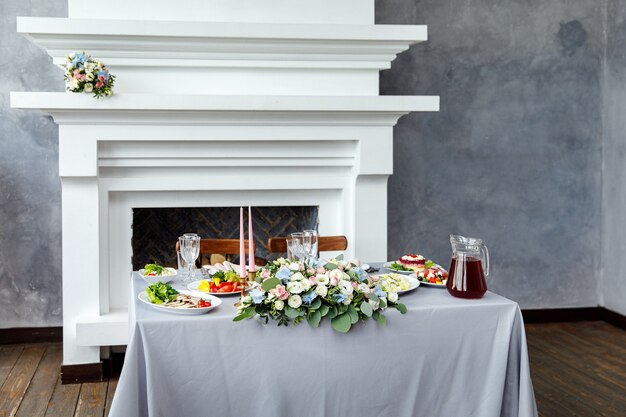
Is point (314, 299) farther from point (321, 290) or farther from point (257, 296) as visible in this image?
point (257, 296)

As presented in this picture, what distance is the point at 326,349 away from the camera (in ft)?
5.92

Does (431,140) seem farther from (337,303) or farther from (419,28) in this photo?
(337,303)

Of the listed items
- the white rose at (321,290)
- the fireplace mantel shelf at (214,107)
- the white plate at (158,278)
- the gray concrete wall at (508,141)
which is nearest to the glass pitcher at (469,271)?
the white rose at (321,290)

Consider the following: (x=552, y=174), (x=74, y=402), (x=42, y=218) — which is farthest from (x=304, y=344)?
(x=552, y=174)

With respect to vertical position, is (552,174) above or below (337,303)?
above

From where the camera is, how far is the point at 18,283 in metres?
3.83

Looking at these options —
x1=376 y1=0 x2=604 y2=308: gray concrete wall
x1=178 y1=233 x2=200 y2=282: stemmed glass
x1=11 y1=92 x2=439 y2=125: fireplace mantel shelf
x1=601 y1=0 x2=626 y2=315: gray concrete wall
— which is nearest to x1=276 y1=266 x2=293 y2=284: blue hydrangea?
x1=178 y1=233 x2=200 y2=282: stemmed glass

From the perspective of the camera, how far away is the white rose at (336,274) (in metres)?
1.81

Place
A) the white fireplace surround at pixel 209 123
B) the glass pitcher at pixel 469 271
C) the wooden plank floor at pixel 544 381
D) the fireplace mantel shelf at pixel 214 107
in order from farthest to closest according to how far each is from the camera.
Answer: the white fireplace surround at pixel 209 123 → the fireplace mantel shelf at pixel 214 107 → the wooden plank floor at pixel 544 381 → the glass pitcher at pixel 469 271

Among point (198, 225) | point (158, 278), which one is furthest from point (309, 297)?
point (198, 225)

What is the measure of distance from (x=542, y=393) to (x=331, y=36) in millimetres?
2029

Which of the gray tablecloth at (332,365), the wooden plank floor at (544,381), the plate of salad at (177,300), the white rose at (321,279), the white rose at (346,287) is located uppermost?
the white rose at (321,279)

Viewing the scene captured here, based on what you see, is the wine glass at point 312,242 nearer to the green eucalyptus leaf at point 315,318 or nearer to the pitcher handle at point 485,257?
the green eucalyptus leaf at point 315,318

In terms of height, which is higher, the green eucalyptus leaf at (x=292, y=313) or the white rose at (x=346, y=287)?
the white rose at (x=346, y=287)
